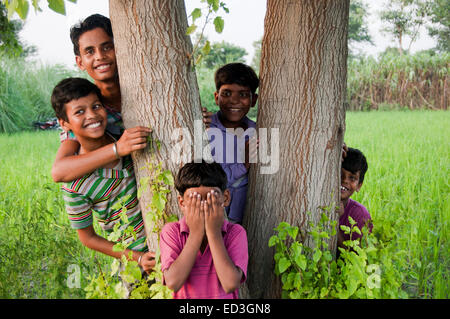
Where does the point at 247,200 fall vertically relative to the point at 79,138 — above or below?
below

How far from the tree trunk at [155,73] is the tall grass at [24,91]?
9.64m

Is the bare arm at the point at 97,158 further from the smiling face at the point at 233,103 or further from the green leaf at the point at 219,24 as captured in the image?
the smiling face at the point at 233,103

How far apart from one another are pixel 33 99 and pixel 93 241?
11.1 metres

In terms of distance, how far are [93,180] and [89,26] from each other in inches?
33.8

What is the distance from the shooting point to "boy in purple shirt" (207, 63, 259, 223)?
2.49m

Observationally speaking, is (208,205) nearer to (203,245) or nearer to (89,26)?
(203,245)

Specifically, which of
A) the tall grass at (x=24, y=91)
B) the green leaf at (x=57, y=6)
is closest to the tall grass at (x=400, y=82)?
the tall grass at (x=24, y=91)

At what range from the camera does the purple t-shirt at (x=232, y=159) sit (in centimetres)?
→ 247

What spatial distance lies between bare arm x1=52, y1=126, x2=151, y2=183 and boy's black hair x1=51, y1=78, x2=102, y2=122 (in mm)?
257

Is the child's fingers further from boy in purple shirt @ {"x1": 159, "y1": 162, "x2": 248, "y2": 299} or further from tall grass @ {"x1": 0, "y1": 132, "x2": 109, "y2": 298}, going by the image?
tall grass @ {"x1": 0, "y1": 132, "x2": 109, "y2": 298}
